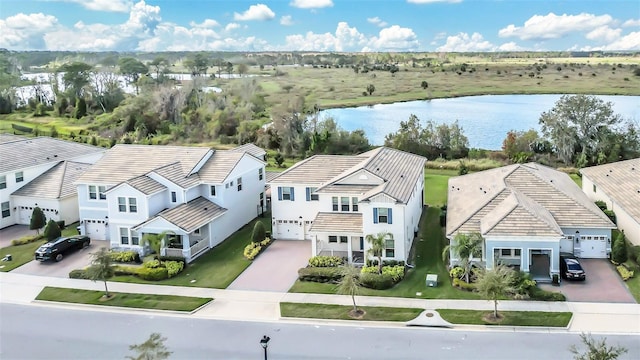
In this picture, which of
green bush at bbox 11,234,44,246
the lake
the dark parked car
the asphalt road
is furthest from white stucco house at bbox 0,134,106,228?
the lake

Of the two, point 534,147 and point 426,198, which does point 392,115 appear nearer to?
point 534,147

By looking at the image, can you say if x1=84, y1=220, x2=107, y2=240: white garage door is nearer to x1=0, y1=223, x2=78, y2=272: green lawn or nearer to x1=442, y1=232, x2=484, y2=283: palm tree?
x1=0, y1=223, x2=78, y2=272: green lawn

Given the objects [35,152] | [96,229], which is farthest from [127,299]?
[35,152]

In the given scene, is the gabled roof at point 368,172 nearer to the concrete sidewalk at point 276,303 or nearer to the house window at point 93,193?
the concrete sidewalk at point 276,303

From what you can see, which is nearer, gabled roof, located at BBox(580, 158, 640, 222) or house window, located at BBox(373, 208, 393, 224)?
house window, located at BBox(373, 208, 393, 224)

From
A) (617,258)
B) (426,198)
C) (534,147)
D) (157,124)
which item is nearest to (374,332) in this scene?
(617,258)

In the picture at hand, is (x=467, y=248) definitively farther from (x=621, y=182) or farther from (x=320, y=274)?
(x=621, y=182)

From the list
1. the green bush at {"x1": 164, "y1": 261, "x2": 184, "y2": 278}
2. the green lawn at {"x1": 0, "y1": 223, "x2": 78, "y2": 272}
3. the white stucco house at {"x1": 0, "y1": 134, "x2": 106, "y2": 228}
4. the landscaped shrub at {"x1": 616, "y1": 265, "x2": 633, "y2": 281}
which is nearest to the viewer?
the landscaped shrub at {"x1": 616, "y1": 265, "x2": 633, "y2": 281}
